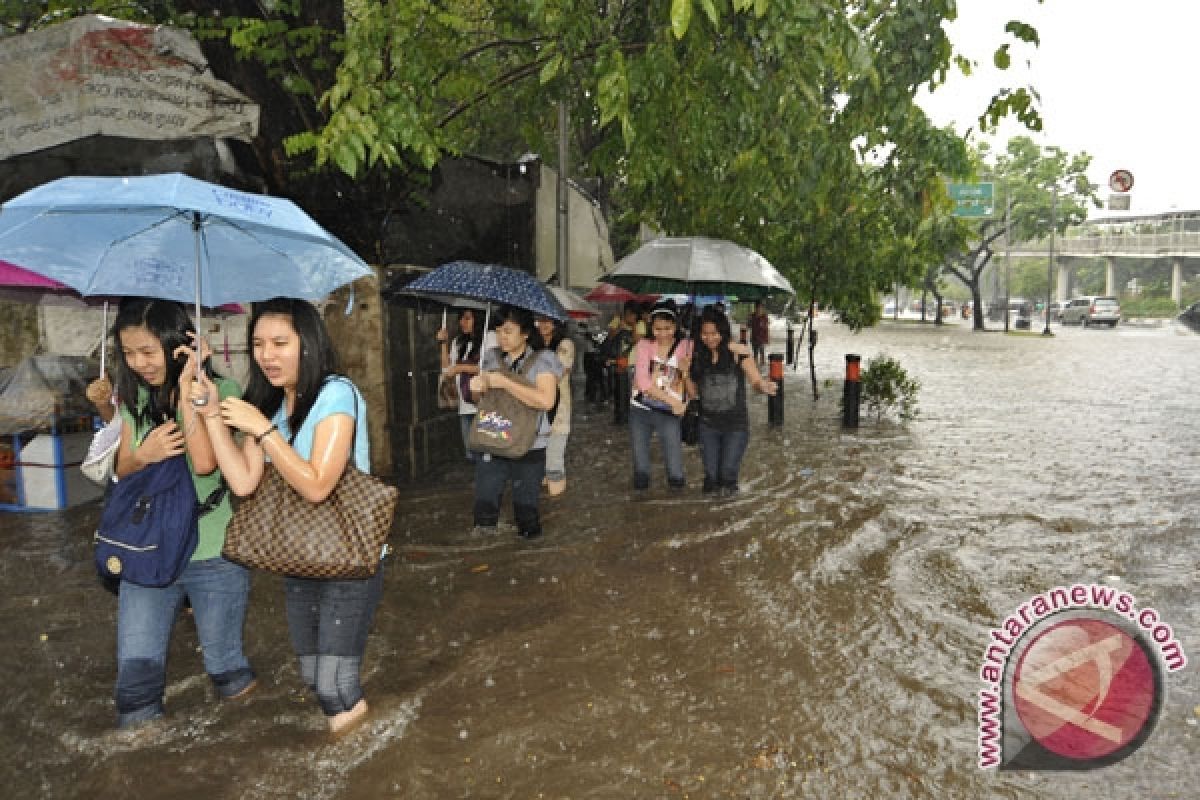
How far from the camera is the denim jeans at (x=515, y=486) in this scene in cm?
602

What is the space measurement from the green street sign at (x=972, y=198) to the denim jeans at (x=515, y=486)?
675 inches

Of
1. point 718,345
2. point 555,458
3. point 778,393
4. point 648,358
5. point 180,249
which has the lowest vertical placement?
point 555,458

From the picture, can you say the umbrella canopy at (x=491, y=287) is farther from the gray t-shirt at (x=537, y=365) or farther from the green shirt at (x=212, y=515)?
the green shirt at (x=212, y=515)

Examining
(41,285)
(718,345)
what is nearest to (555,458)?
(718,345)

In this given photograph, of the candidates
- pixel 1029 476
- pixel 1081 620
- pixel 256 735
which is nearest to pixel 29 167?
pixel 256 735

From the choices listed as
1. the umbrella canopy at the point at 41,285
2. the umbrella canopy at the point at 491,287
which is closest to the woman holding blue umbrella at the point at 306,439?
the umbrella canopy at the point at 41,285

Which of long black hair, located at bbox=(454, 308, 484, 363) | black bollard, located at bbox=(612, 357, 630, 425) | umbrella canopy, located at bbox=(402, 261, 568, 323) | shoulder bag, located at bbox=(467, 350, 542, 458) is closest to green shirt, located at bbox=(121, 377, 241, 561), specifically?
umbrella canopy, located at bbox=(402, 261, 568, 323)

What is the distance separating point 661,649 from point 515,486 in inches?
82.9

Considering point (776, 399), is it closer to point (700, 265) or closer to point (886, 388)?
point (886, 388)

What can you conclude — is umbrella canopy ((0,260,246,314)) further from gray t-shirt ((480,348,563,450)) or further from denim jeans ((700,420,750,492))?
denim jeans ((700,420,750,492))

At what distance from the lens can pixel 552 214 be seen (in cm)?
1466

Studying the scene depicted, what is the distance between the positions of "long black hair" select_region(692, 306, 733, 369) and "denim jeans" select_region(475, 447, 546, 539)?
191 centimetres
